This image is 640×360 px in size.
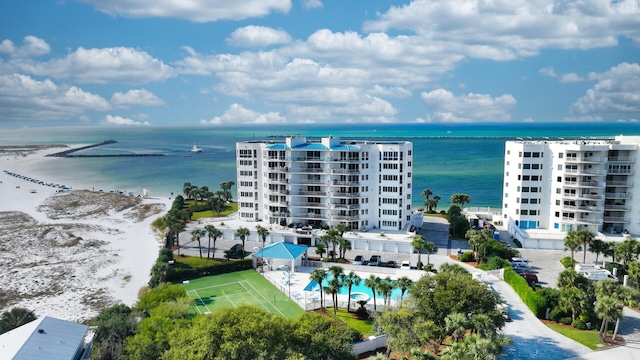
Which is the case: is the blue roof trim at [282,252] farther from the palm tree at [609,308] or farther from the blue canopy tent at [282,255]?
the palm tree at [609,308]

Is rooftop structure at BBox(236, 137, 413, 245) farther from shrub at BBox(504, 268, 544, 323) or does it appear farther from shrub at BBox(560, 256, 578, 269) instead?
→ shrub at BBox(560, 256, 578, 269)

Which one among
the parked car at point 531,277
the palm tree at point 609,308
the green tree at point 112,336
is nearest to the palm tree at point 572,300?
the palm tree at point 609,308

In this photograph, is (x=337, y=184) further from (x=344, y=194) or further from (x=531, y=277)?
(x=531, y=277)

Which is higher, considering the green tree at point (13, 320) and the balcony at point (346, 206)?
the balcony at point (346, 206)

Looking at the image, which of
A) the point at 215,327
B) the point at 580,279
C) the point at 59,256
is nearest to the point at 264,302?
the point at 215,327

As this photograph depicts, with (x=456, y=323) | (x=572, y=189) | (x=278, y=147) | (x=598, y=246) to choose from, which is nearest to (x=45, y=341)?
(x=456, y=323)
